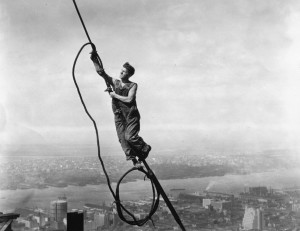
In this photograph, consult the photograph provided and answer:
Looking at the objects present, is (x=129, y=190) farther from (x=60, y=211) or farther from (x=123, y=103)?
(x=123, y=103)

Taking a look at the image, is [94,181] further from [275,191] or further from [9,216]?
[9,216]

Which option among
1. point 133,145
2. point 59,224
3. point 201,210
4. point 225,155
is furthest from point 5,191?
point 133,145

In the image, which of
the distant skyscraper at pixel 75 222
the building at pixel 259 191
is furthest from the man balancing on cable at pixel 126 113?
the building at pixel 259 191

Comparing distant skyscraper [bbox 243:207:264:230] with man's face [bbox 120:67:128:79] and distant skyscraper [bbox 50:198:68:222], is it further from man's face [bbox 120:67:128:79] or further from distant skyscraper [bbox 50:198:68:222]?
man's face [bbox 120:67:128:79]

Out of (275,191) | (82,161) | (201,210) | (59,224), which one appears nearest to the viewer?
(59,224)

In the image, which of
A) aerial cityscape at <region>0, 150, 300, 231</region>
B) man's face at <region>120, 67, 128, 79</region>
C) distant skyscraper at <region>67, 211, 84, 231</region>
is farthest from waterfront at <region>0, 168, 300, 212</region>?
man's face at <region>120, 67, 128, 79</region>

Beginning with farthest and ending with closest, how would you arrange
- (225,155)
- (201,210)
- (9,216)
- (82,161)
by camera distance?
1. (225,155)
2. (82,161)
3. (201,210)
4. (9,216)
